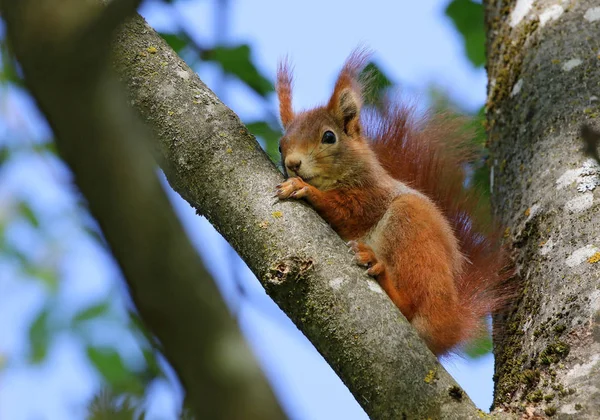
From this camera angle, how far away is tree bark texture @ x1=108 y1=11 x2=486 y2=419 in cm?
202

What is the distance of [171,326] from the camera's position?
2.86 ft

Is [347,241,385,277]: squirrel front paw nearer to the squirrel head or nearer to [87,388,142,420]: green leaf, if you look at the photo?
the squirrel head

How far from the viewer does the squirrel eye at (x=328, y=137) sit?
138 inches

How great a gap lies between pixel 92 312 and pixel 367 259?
77.1 inches

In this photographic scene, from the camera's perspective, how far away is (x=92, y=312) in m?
3.93

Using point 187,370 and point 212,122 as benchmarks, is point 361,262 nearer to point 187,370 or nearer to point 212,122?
point 212,122

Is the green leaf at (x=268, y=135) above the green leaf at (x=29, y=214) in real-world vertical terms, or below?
below

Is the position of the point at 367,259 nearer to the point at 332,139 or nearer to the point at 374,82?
the point at 332,139

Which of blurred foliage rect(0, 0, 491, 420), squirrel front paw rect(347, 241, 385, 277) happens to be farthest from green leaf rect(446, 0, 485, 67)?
squirrel front paw rect(347, 241, 385, 277)

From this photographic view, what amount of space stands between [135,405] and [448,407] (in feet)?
3.83

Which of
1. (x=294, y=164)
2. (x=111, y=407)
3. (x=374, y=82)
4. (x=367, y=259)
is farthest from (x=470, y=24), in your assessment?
(x=111, y=407)

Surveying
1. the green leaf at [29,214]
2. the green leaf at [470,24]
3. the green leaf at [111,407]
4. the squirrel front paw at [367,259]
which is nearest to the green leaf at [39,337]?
the green leaf at [29,214]

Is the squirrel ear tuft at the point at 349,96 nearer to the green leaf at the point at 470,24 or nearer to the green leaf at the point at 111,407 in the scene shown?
the green leaf at the point at 470,24

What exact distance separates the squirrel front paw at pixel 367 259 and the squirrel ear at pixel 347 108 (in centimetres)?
102
